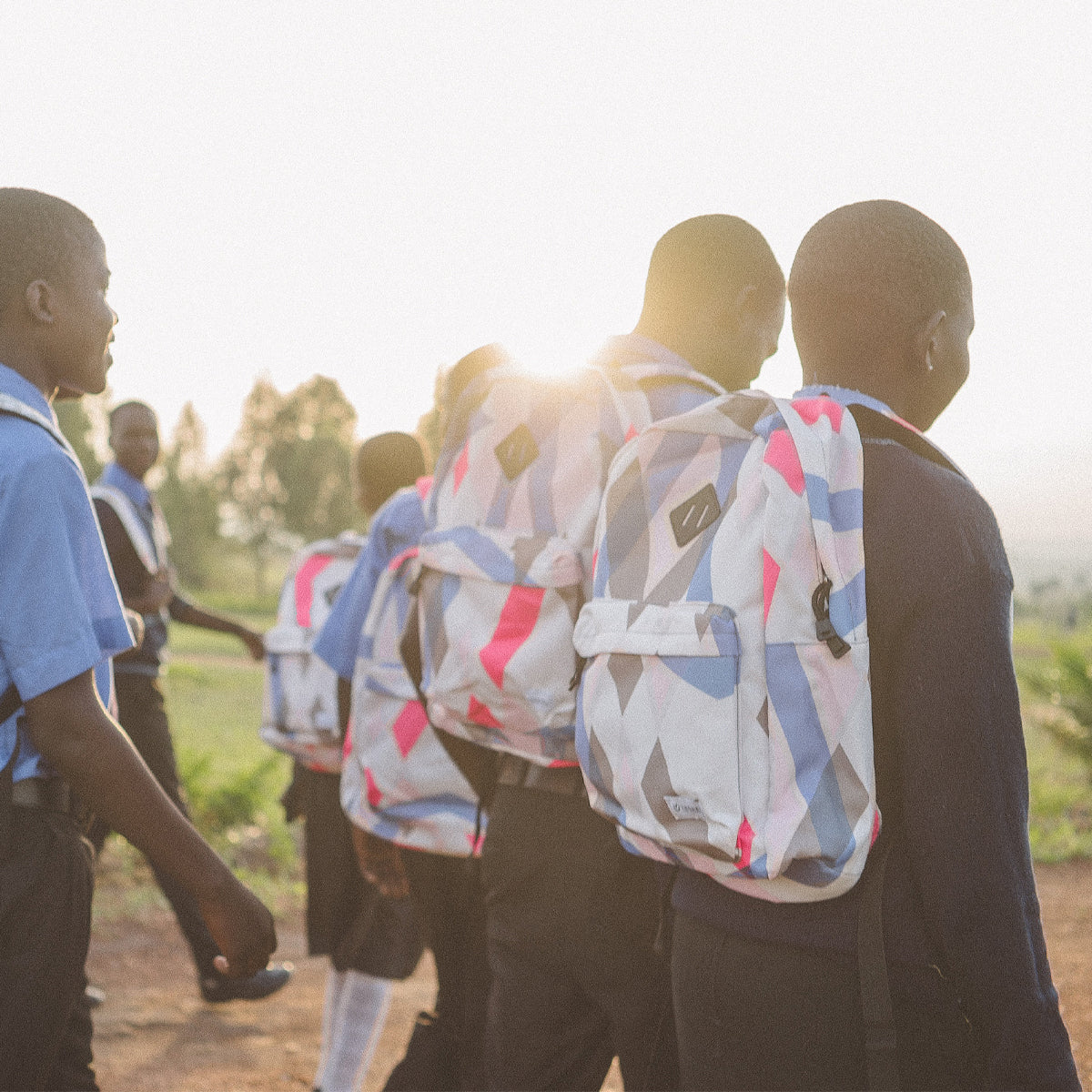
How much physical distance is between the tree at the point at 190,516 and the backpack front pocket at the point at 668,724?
49426 millimetres

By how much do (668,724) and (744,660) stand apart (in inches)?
6.4

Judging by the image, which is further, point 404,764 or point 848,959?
point 404,764

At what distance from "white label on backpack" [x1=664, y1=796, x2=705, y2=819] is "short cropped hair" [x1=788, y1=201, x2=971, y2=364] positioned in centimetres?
75

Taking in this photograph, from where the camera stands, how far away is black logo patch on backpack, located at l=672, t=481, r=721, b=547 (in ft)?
5.79

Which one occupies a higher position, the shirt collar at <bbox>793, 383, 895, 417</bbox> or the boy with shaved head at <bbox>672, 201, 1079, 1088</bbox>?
the shirt collar at <bbox>793, 383, 895, 417</bbox>

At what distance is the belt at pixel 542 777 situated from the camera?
225cm

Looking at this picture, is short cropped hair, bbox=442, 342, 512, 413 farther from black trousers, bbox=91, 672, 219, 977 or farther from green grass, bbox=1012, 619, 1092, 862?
green grass, bbox=1012, 619, 1092, 862

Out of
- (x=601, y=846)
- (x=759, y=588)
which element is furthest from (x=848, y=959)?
(x=601, y=846)

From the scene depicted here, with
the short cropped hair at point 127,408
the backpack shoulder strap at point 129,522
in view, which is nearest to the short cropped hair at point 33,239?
the backpack shoulder strap at point 129,522

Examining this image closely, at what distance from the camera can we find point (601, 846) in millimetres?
2189

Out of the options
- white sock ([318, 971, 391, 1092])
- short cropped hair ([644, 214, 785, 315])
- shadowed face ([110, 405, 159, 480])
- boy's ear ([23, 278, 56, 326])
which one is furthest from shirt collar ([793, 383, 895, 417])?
shadowed face ([110, 405, 159, 480])

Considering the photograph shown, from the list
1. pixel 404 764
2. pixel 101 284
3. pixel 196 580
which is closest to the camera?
pixel 101 284

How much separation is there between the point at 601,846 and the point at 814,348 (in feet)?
3.34

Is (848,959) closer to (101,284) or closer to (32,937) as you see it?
(32,937)
